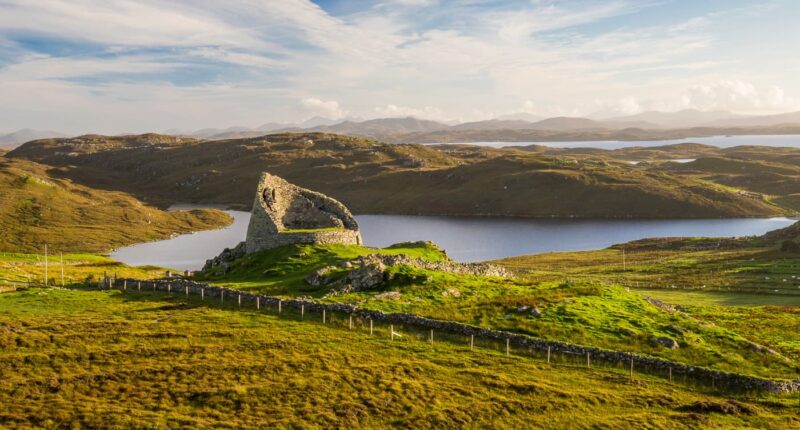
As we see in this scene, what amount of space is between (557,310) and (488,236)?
130387 millimetres

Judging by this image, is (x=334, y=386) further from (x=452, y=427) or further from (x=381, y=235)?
(x=381, y=235)

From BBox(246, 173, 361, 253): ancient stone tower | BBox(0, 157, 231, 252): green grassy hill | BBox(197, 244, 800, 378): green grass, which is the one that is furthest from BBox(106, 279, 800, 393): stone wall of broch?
BBox(0, 157, 231, 252): green grassy hill

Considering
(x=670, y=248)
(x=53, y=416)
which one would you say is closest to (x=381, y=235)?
(x=670, y=248)

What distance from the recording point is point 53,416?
25.8 metres

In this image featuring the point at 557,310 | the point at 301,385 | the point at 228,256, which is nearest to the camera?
the point at 301,385

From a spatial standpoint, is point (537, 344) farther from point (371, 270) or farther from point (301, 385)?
point (371, 270)

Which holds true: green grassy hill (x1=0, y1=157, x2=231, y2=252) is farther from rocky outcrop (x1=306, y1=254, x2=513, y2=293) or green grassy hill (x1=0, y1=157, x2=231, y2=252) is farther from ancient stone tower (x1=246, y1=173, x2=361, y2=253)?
rocky outcrop (x1=306, y1=254, x2=513, y2=293)

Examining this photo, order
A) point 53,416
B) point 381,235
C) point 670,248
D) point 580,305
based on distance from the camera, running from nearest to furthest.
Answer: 1. point 53,416
2. point 580,305
3. point 670,248
4. point 381,235

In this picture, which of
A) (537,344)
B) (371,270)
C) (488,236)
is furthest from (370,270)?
(488,236)

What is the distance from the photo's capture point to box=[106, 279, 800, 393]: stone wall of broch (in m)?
32.1

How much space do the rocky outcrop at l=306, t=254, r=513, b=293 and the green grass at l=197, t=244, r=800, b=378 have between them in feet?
3.03

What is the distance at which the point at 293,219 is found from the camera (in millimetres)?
75062

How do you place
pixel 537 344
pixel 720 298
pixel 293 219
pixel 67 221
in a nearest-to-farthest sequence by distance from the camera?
pixel 537 344
pixel 720 298
pixel 293 219
pixel 67 221

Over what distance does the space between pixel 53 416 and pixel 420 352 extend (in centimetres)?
1966
